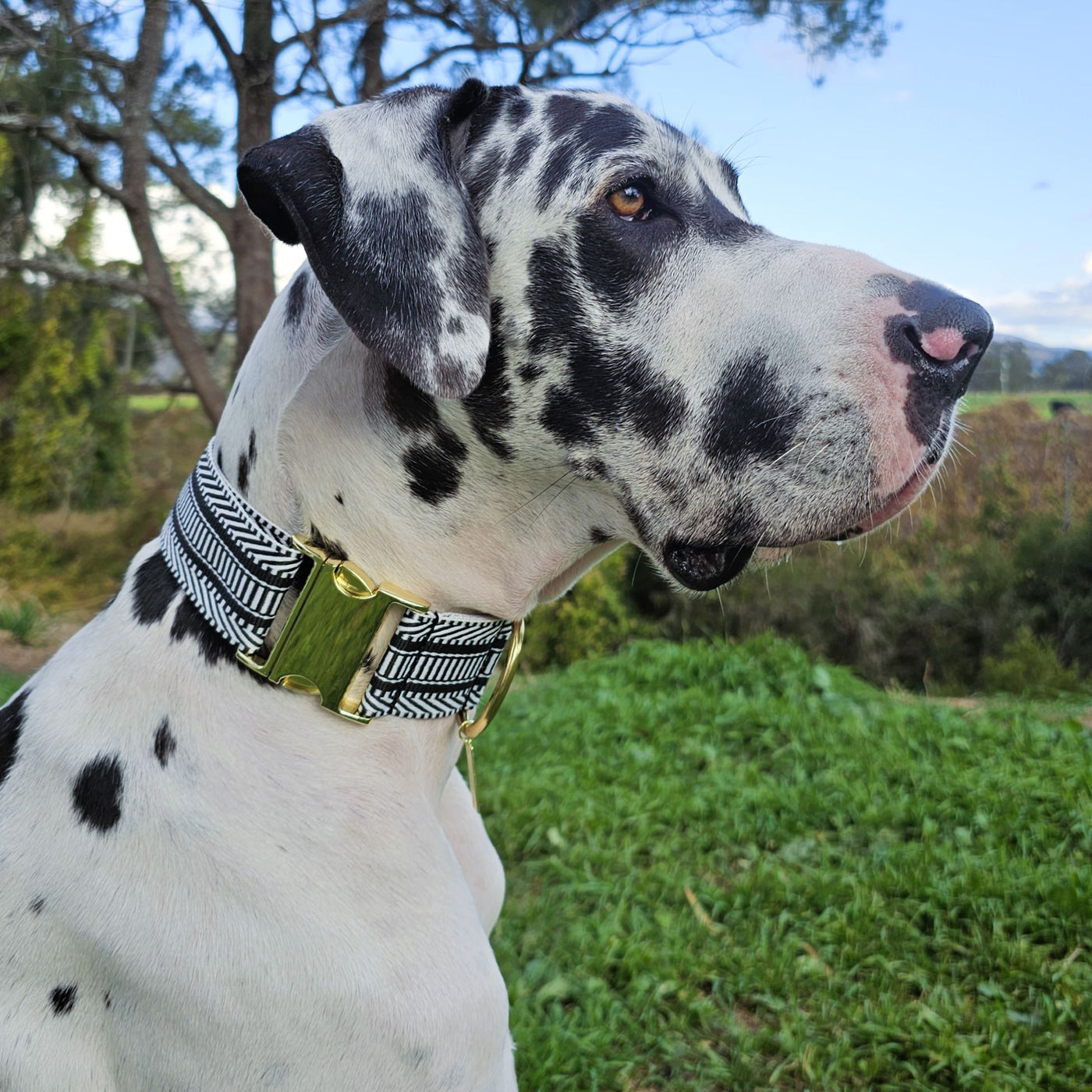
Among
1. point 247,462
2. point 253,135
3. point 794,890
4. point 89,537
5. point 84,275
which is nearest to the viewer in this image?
point 247,462

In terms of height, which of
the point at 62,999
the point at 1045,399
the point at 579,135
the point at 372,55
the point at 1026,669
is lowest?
the point at 1026,669

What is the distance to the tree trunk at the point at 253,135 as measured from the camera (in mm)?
8500

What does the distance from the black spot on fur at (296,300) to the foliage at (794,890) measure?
2.27 m

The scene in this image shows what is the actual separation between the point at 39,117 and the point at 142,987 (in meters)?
8.74

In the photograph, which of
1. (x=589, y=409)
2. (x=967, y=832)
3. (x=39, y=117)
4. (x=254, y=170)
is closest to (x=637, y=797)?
(x=967, y=832)

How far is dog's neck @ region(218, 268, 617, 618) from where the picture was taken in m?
1.67

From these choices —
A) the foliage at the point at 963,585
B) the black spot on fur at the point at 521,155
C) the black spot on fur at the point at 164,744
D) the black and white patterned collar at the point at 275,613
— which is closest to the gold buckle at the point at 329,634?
the black and white patterned collar at the point at 275,613

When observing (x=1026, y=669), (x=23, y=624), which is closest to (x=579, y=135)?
(x=1026, y=669)

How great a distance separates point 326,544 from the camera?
5.41 ft

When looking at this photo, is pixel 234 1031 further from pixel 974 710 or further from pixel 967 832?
pixel 974 710

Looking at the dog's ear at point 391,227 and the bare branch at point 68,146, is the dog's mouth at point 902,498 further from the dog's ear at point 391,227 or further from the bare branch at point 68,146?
the bare branch at point 68,146

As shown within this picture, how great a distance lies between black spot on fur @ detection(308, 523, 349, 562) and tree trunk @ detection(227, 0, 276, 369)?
24.2ft

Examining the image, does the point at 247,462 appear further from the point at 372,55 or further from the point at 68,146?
the point at 372,55

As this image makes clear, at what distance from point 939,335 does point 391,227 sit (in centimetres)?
92
